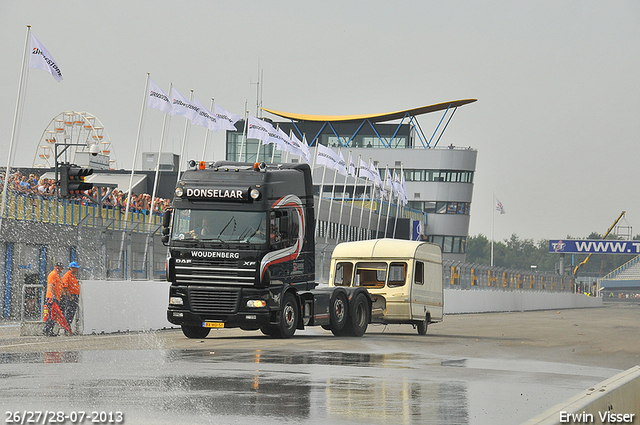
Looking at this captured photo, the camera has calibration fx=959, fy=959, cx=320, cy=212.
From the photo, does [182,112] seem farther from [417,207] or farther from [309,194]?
[417,207]

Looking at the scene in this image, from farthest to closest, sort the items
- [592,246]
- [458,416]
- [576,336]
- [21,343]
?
[592,246]
[576,336]
[21,343]
[458,416]

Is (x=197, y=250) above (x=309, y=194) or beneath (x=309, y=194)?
beneath

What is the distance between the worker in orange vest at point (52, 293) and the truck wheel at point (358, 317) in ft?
21.8

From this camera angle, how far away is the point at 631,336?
27.5 meters

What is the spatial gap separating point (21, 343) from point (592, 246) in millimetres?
101505

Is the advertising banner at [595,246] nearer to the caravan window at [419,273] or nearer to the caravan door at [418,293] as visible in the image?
the caravan door at [418,293]

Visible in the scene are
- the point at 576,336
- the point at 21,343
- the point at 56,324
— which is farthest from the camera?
the point at 576,336

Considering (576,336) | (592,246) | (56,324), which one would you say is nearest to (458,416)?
(56,324)

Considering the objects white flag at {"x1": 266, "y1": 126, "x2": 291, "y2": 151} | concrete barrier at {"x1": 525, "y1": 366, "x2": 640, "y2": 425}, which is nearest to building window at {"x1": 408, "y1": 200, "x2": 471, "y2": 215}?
white flag at {"x1": 266, "y1": 126, "x2": 291, "y2": 151}

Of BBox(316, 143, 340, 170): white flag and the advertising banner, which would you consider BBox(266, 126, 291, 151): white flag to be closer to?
A: BBox(316, 143, 340, 170): white flag

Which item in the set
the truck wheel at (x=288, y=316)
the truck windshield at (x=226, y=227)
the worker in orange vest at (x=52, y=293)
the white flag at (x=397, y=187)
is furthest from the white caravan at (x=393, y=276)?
the white flag at (x=397, y=187)

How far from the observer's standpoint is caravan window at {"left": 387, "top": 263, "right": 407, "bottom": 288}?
25.4 meters

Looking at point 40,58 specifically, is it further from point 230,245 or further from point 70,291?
point 230,245

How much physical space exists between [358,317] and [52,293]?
7.31 meters
